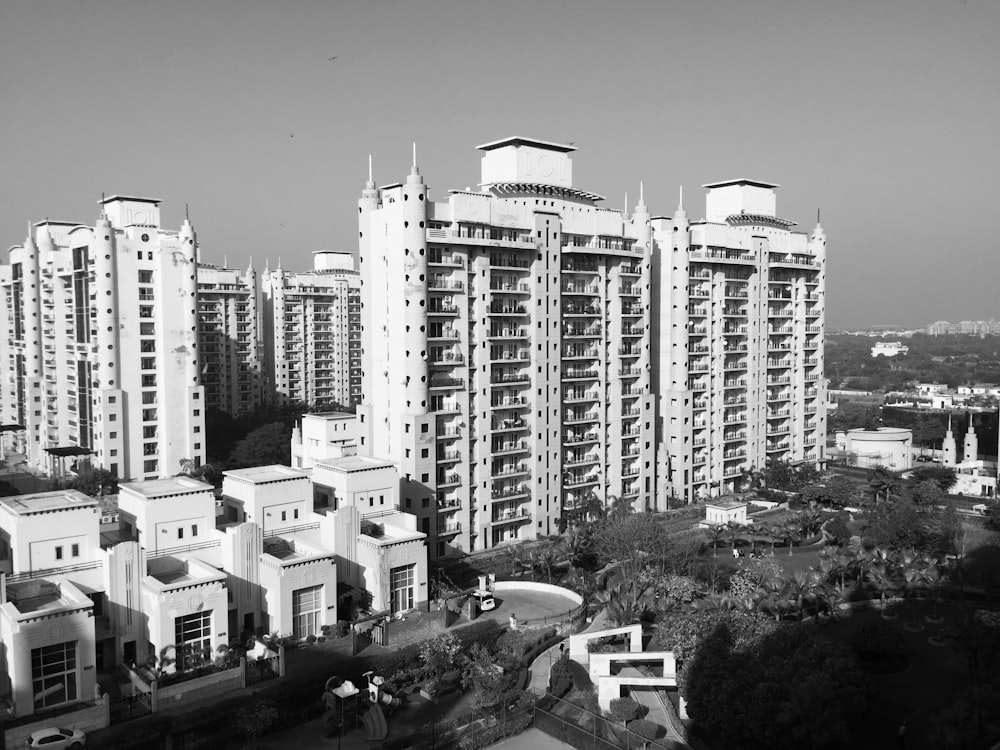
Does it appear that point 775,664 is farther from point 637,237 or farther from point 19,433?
point 19,433

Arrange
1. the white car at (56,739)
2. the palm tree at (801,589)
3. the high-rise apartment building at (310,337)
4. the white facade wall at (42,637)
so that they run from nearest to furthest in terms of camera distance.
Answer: the white car at (56,739) → the white facade wall at (42,637) → the palm tree at (801,589) → the high-rise apartment building at (310,337)

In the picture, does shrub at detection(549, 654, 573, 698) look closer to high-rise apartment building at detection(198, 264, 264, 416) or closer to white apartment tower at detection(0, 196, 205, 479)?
white apartment tower at detection(0, 196, 205, 479)

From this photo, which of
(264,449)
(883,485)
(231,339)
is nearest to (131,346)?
(264,449)

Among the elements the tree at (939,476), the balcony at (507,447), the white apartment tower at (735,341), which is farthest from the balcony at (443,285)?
the tree at (939,476)

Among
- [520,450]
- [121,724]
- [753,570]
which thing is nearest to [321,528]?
[121,724]

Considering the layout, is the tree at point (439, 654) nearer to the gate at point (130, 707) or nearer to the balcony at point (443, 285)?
the gate at point (130, 707)
